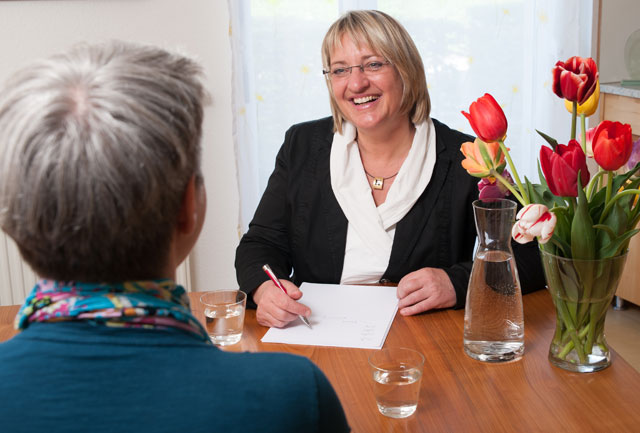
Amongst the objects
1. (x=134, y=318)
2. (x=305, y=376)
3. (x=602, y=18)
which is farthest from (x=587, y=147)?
(x=602, y=18)

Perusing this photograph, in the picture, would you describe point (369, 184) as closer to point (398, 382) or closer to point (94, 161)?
point (398, 382)

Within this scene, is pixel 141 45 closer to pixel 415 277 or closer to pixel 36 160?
pixel 36 160

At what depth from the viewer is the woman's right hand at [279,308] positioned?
1.43 metres

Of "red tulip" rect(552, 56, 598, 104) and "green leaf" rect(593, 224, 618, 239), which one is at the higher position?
"red tulip" rect(552, 56, 598, 104)

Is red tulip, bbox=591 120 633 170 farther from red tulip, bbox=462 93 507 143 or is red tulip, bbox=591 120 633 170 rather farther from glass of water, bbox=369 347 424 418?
glass of water, bbox=369 347 424 418

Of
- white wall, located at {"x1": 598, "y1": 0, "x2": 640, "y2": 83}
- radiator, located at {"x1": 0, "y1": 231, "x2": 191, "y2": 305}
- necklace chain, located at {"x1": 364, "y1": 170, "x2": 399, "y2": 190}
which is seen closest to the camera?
necklace chain, located at {"x1": 364, "y1": 170, "x2": 399, "y2": 190}

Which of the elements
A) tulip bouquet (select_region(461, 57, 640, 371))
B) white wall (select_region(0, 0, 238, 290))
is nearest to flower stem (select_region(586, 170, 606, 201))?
tulip bouquet (select_region(461, 57, 640, 371))

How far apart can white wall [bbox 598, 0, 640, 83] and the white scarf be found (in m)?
1.71

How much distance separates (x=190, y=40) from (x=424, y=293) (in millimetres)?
1673

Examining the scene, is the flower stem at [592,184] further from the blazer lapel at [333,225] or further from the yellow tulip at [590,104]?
the blazer lapel at [333,225]

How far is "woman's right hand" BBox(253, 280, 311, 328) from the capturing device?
4.70 feet

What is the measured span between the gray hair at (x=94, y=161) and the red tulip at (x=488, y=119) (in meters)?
0.61

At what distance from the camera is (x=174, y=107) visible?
0.72 m

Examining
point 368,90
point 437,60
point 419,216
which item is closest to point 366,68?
point 368,90
